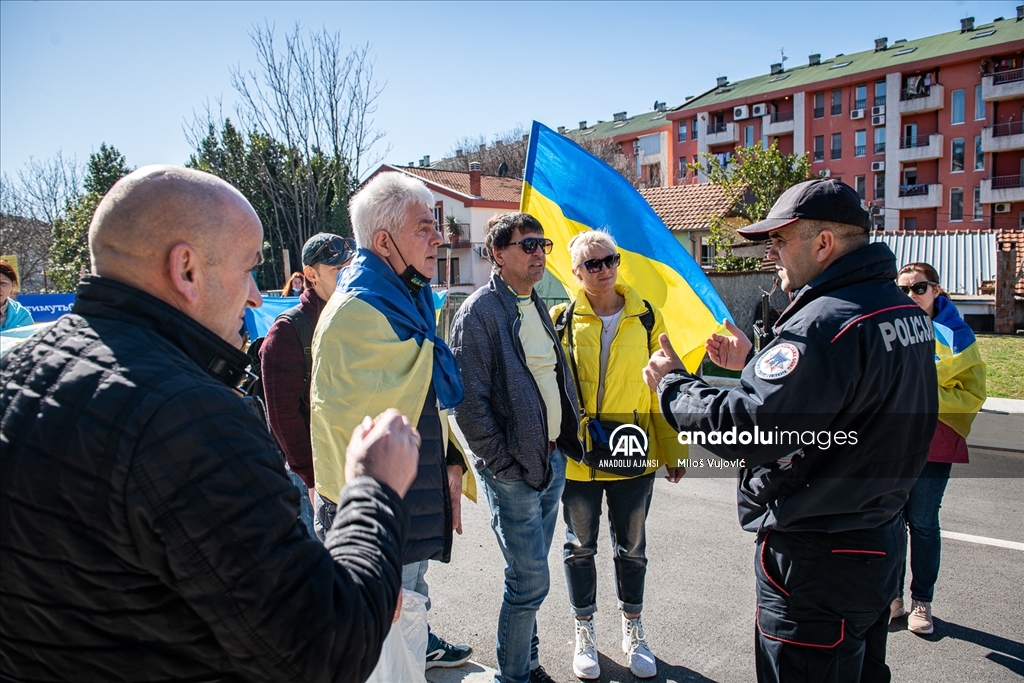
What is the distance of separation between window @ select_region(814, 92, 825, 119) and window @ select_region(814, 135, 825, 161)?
5.18 feet

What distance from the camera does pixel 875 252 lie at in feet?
7.83

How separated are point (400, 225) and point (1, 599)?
1781 millimetres

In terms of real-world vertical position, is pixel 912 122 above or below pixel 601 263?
above

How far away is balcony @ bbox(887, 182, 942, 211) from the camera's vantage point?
47344 millimetres

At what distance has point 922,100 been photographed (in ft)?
157

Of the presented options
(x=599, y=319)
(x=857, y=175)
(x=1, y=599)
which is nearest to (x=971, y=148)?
(x=857, y=175)

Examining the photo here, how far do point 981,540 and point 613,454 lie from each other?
3287mm

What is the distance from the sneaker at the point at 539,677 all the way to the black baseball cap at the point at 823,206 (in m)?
2.30

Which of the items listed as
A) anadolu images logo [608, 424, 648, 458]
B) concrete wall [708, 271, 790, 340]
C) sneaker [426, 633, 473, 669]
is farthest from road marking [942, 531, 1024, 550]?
concrete wall [708, 271, 790, 340]

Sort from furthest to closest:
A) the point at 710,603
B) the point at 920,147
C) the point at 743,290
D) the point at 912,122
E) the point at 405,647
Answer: the point at 912,122
the point at 920,147
the point at 743,290
the point at 710,603
the point at 405,647

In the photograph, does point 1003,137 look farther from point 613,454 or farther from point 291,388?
point 291,388

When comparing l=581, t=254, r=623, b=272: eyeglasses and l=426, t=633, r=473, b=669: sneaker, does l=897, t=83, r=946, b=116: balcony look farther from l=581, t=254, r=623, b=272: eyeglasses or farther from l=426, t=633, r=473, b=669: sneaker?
l=426, t=633, r=473, b=669: sneaker

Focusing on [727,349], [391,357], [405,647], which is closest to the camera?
[405,647]

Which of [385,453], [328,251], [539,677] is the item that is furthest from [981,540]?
[385,453]
